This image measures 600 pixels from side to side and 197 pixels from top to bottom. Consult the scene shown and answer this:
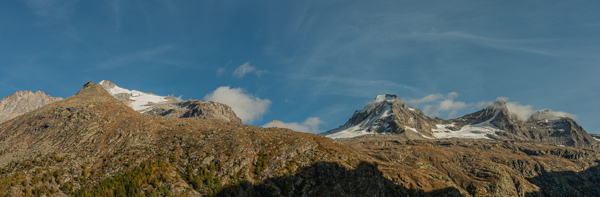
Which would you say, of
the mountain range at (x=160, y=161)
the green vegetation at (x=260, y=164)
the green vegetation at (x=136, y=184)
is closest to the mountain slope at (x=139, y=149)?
the green vegetation at (x=260, y=164)

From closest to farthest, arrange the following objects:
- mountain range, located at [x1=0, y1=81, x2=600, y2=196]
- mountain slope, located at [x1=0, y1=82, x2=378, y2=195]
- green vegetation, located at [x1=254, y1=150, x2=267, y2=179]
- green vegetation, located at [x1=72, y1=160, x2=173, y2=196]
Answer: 1. green vegetation, located at [x1=72, y1=160, x2=173, y2=196]
2. mountain range, located at [x1=0, y1=81, x2=600, y2=196]
3. mountain slope, located at [x1=0, y1=82, x2=378, y2=195]
4. green vegetation, located at [x1=254, y1=150, x2=267, y2=179]

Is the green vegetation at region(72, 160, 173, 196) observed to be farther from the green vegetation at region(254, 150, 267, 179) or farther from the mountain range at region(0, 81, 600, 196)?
the green vegetation at region(254, 150, 267, 179)

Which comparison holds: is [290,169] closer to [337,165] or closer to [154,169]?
[337,165]

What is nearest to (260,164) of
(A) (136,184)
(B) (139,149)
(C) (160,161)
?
(C) (160,161)

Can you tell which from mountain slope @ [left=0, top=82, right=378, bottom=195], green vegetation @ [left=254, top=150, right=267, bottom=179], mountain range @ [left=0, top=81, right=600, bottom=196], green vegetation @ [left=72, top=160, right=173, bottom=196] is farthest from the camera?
green vegetation @ [left=254, top=150, right=267, bottom=179]

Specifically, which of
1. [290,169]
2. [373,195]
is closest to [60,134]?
[290,169]

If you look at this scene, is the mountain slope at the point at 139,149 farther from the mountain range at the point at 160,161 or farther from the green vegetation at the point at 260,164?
the mountain range at the point at 160,161

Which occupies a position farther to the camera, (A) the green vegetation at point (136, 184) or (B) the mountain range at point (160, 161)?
(B) the mountain range at point (160, 161)

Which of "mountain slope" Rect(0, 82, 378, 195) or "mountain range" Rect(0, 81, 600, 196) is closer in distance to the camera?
"mountain range" Rect(0, 81, 600, 196)

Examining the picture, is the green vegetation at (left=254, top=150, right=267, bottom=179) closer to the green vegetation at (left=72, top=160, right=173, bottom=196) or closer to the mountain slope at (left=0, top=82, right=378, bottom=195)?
the mountain slope at (left=0, top=82, right=378, bottom=195)

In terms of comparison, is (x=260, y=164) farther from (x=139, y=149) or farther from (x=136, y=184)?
(x=139, y=149)

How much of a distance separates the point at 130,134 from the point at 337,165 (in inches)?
4116

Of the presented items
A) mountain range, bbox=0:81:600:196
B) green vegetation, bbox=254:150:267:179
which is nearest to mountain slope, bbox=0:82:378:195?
green vegetation, bbox=254:150:267:179

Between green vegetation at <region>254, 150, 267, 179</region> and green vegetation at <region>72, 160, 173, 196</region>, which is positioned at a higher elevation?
green vegetation at <region>254, 150, 267, 179</region>
